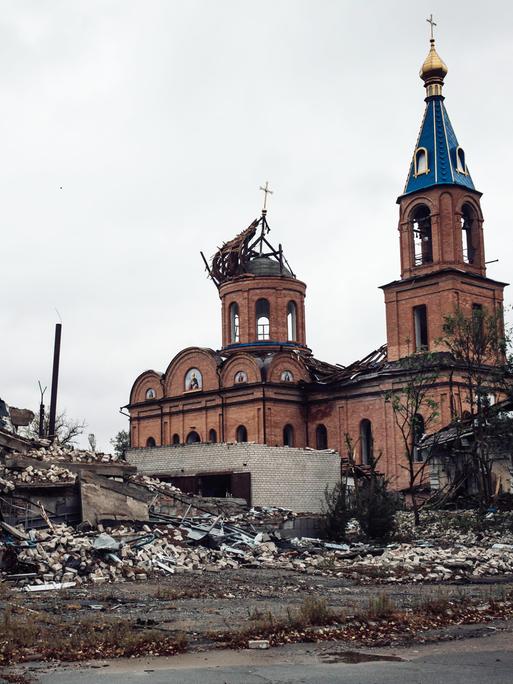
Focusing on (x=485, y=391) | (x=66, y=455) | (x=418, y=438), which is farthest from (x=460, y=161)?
(x=66, y=455)

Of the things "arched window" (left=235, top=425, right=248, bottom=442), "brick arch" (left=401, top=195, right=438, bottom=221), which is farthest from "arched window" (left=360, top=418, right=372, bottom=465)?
"brick arch" (left=401, top=195, right=438, bottom=221)

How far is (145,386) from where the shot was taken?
46.5m

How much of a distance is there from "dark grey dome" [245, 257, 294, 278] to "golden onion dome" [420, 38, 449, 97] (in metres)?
11.3

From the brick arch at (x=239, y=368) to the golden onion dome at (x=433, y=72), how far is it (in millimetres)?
13979

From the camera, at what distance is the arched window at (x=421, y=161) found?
39094 mm

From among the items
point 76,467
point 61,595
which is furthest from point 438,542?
point 61,595

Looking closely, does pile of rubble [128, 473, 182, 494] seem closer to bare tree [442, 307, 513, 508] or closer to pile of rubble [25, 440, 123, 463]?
pile of rubble [25, 440, 123, 463]

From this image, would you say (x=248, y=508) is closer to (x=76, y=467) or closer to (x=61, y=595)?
(x=76, y=467)

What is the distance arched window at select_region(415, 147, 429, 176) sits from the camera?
128ft

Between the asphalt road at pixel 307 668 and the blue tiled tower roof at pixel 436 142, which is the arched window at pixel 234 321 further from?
the asphalt road at pixel 307 668

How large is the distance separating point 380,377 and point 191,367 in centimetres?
999

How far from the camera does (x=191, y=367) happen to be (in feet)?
145

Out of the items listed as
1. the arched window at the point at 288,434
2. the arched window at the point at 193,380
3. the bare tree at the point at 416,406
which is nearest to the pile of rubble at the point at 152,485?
the bare tree at the point at 416,406

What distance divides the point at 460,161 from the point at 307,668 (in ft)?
112
